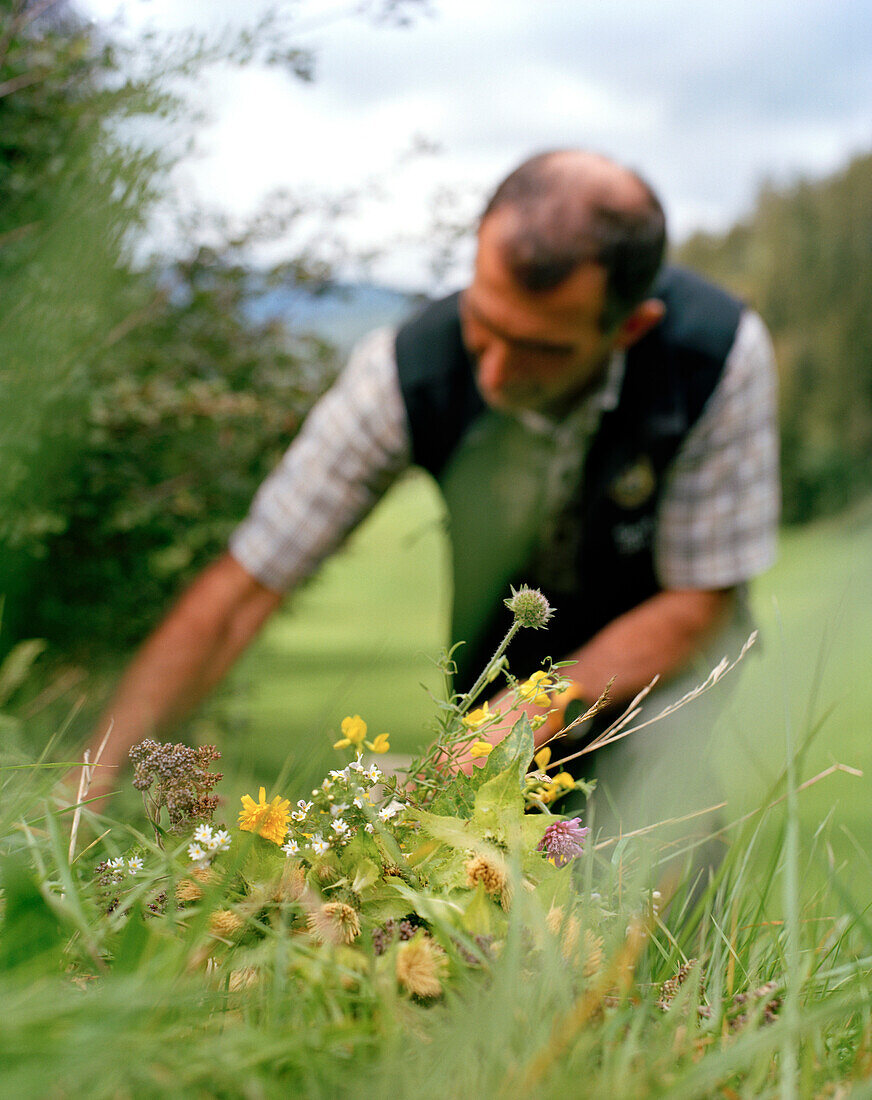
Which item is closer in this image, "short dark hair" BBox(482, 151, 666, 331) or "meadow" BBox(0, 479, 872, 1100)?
"meadow" BBox(0, 479, 872, 1100)

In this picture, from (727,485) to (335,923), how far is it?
52.6 inches

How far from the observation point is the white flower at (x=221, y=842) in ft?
0.96

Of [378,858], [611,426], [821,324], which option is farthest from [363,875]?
[821,324]

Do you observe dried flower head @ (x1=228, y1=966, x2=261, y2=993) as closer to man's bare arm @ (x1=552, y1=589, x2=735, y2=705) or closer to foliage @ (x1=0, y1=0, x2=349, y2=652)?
foliage @ (x1=0, y1=0, x2=349, y2=652)

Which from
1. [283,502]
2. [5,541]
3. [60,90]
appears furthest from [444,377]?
[5,541]

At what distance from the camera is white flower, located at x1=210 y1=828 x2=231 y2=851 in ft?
0.96

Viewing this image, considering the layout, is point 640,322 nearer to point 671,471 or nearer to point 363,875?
point 671,471

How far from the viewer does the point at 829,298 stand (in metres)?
8.99

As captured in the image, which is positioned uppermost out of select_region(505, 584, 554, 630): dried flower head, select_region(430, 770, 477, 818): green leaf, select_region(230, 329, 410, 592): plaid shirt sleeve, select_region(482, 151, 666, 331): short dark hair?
select_region(482, 151, 666, 331): short dark hair

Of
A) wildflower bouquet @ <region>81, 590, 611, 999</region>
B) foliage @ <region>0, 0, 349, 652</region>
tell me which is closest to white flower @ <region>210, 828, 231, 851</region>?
wildflower bouquet @ <region>81, 590, 611, 999</region>

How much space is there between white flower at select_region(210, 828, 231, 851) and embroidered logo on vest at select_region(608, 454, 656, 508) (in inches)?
47.5

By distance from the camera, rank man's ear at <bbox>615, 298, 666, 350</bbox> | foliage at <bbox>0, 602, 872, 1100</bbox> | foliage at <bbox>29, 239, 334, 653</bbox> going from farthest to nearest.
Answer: man's ear at <bbox>615, 298, 666, 350</bbox> → foliage at <bbox>29, 239, 334, 653</bbox> → foliage at <bbox>0, 602, 872, 1100</bbox>

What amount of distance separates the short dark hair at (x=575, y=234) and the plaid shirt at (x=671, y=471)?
0.16 meters

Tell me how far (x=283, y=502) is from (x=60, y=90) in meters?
0.66
